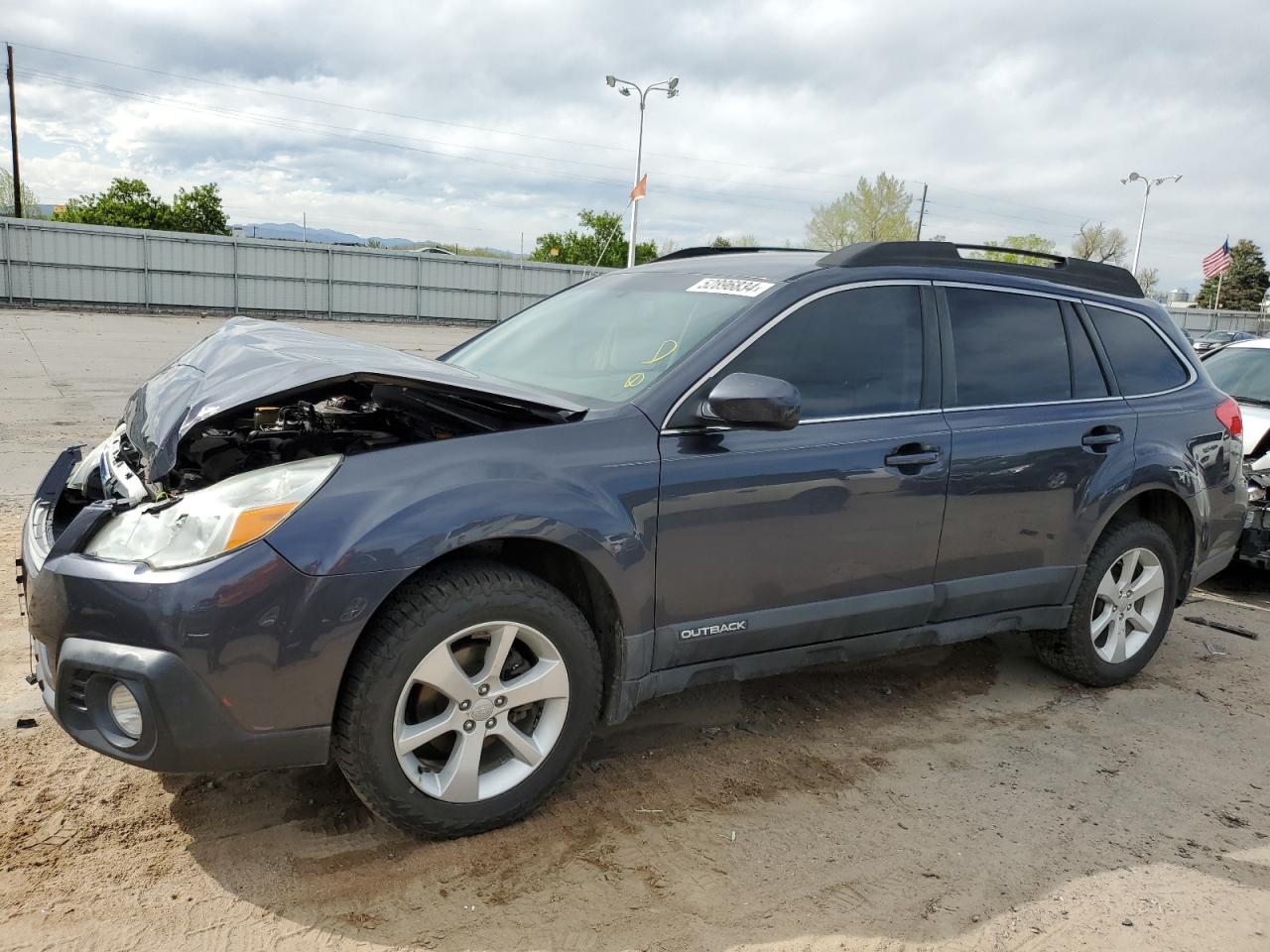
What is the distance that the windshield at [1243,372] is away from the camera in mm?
7348

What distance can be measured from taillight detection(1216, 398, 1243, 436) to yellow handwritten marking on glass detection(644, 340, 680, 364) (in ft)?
9.76

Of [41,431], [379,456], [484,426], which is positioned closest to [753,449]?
[484,426]

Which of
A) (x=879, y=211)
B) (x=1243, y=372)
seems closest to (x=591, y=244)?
(x=879, y=211)

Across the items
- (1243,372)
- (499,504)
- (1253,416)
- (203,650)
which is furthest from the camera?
(1243,372)

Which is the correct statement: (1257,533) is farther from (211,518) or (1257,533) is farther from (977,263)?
(211,518)

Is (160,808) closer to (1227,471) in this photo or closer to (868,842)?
(868,842)

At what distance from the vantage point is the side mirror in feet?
9.70

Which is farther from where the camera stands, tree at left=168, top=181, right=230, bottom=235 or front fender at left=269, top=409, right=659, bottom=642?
tree at left=168, top=181, right=230, bottom=235

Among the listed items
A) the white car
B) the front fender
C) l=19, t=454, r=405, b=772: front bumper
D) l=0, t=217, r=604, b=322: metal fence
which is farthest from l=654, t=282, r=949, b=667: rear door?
l=0, t=217, r=604, b=322: metal fence

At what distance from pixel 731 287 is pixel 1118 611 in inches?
95.7

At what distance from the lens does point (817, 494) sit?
3.29 metres

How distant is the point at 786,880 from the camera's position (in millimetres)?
2795

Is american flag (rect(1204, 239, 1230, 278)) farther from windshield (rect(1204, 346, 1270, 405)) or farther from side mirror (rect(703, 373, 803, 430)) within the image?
side mirror (rect(703, 373, 803, 430))

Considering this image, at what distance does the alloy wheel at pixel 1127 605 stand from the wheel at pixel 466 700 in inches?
103
